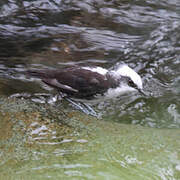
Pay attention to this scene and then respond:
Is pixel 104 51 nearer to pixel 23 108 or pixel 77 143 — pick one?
pixel 23 108

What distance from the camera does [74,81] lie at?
14.3ft

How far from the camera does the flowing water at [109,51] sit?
2885mm

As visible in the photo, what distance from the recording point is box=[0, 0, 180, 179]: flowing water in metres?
2.89

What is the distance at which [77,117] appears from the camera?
365cm

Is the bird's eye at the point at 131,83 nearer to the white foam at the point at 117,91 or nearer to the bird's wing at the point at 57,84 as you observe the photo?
the white foam at the point at 117,91

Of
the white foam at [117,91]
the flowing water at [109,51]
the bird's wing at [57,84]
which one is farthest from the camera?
the white foam at [117,91]

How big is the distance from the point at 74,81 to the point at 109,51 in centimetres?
188

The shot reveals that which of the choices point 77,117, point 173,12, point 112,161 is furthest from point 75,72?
point 173,12

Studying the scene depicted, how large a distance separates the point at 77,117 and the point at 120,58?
7.91ft

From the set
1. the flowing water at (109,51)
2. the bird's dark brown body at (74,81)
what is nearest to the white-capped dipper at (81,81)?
the bird's dark brown body at (74,81)

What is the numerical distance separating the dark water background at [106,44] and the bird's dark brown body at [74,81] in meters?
0.28

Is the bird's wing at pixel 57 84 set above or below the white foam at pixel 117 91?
above

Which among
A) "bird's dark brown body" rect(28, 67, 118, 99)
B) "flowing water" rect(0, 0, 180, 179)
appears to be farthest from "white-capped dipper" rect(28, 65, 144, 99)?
"flowing water" rect(0, 0, 180, 179)

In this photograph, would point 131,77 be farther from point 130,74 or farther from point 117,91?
point 117,91
